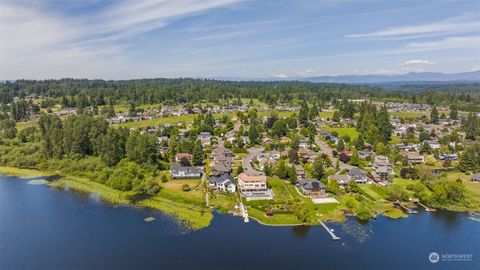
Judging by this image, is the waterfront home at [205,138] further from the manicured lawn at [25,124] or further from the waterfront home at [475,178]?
the manicured lawn at [25,124]

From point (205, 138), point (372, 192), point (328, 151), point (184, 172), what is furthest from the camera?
point (205, 138)

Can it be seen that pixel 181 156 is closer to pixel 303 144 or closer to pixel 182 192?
pixel 182 192

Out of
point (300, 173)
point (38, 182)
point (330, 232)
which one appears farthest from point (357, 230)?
point (38, 182)

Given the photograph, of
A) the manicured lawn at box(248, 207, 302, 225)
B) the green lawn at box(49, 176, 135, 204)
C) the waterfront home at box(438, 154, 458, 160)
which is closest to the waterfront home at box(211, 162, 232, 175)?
the green lawn at box(49, 176, 135, 204)

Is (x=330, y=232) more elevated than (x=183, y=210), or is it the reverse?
(x=183, y=210)

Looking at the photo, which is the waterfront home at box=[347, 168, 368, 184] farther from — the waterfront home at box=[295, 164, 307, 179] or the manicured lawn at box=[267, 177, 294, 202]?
the manicured lawn at box=[267, 177, 294, 202]

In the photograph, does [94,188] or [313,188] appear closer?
[313,188]

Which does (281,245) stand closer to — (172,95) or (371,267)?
(371,267)
